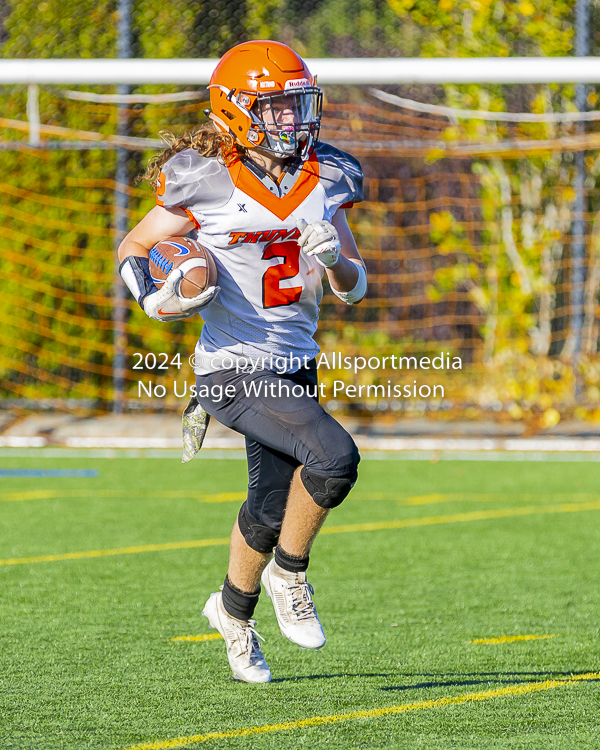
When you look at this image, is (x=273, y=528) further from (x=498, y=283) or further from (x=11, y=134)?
(x=11, y=134)

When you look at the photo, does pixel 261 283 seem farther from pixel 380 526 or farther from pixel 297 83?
pixel 380 526

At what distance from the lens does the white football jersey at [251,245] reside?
3.22 meters

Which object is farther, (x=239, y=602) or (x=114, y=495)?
(x=114, y=495)

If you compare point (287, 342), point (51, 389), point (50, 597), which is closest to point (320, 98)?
point (287, 342)

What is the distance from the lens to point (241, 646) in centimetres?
330

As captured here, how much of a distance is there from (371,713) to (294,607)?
0.43 meters

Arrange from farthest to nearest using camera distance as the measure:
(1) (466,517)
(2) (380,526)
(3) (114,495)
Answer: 1. (3) (114,495)
2. (1) (466,517)
3. (2) (380,526)

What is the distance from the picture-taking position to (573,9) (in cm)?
941

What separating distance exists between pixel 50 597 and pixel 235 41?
6646 millimetres

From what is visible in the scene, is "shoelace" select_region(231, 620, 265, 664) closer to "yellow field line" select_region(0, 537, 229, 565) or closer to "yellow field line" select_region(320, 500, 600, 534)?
"yellow field line" select_region(0, 537, 229, 565)

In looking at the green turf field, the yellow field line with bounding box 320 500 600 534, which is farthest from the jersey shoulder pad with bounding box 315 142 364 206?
the yellow field line with bounding box 320 500 600 534

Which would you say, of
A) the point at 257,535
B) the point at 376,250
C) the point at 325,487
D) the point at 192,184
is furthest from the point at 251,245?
the point at 376,250

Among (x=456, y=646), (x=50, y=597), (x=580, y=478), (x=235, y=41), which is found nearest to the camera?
(x=456, y=646)

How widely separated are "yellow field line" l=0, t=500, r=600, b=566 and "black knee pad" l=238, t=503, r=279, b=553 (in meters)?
1.94
